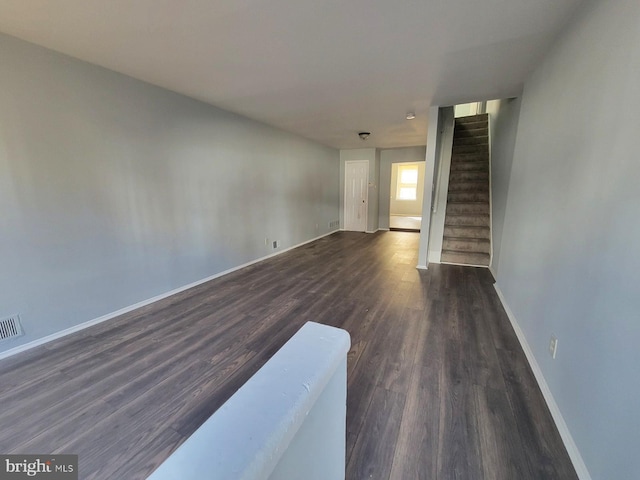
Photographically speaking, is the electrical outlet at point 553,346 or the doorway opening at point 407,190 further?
the doorway opening at point 407,190

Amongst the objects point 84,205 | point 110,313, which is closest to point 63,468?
point 110,313

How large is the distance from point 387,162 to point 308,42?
227 inches

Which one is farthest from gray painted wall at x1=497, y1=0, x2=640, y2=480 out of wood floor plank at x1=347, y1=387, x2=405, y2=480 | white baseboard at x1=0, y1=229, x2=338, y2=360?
white baseboard at x1=0, y1=229, x2=338, y2=360

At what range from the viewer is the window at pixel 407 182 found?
1048 cm

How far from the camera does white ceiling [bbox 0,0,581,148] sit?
65.3 inches

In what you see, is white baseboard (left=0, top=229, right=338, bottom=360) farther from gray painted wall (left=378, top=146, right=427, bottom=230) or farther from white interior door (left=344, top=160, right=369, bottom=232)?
gray painted wall (left=378, top=146, right=427, bottom=230)

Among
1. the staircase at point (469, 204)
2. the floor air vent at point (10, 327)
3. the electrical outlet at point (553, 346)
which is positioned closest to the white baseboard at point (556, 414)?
the electrical outlet at point (553, 346)

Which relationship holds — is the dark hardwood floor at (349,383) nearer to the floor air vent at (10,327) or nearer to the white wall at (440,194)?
the floor air vent at (10,327)

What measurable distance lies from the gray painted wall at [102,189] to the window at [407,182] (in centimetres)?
788

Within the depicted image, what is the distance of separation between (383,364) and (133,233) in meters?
2.75

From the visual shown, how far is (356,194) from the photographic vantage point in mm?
7457

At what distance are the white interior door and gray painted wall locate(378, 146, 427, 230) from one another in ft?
1.86

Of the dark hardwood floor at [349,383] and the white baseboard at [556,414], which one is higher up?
the white baseboard at [556,414]

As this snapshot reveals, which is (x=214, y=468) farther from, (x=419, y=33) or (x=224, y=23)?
(x=419, y=33)
